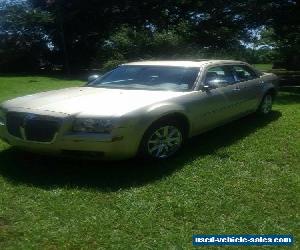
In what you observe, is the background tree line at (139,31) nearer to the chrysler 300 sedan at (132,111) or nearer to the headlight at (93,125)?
the chrysler 300 sedan at (132,111)

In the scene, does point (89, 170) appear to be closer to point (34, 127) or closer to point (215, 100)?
point (34, 127)

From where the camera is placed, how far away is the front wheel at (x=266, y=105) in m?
8.22

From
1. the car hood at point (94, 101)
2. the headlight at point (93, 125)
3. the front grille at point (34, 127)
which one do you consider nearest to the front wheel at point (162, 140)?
the car hood at point (94, 101)

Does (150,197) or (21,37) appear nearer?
(150,197)

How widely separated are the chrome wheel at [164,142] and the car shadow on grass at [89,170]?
0.41ft

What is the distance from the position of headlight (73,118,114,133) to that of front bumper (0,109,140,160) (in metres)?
0.05

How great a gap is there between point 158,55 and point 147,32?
92.8 inches

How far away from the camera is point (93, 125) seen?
15.9ft

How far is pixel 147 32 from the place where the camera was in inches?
885

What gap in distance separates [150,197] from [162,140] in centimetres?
123

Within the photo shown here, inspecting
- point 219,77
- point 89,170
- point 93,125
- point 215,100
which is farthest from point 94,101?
point 219,77

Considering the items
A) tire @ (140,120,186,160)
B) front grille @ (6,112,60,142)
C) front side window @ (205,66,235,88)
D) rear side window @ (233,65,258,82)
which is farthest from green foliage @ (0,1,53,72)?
tire @ (140,120,186,160)

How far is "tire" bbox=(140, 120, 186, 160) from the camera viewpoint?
17.1 ft

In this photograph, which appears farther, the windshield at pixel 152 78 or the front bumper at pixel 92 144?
the windshield at pixel 152 78
